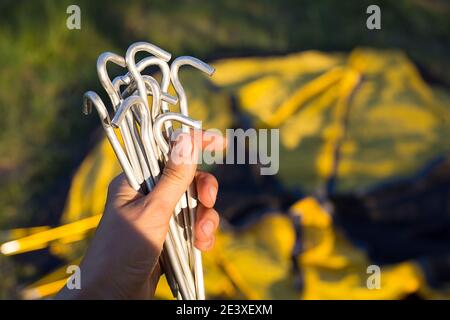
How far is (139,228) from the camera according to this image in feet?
3.54

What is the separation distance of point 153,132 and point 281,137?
1442mm

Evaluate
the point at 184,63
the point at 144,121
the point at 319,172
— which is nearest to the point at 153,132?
the point at 144,121

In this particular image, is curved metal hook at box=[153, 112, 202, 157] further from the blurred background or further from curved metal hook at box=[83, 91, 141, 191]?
the blurred background

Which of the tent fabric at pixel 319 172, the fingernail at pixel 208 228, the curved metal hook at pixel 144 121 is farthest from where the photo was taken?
the tent fabric at pixel 319 172

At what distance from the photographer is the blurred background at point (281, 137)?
2.18m

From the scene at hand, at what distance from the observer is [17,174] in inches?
101

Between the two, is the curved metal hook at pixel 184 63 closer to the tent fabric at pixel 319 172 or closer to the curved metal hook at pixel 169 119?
the curved metal hook at pixel 169 119

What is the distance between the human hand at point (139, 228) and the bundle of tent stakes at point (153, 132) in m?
0.02

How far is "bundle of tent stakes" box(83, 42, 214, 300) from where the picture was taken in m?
1.03

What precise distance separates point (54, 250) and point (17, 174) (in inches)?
15.4

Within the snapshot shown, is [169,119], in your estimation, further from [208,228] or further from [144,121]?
[208,228]

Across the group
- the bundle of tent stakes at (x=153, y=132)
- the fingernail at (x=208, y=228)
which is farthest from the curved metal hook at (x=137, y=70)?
the fingernail at (x=208, y=228)

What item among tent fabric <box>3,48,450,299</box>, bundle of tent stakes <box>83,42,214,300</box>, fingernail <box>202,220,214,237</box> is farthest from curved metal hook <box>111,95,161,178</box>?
tent fabric <box>3,48,450,299</box>
